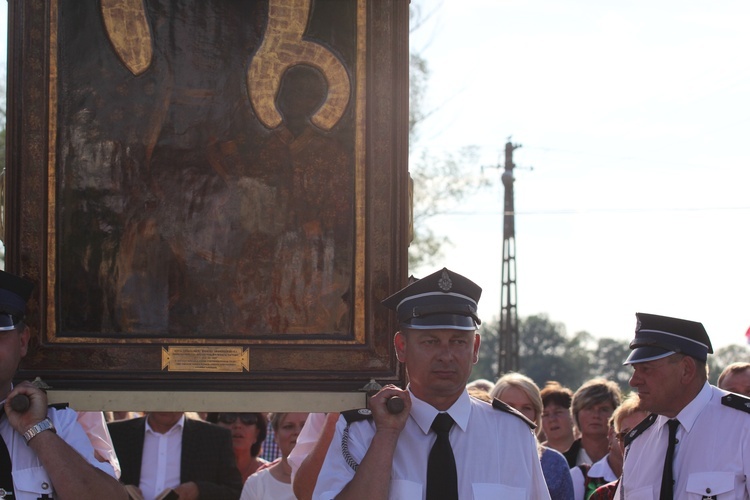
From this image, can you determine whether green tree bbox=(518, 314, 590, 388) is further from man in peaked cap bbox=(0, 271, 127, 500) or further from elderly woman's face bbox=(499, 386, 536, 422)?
man in peaked cap bbox=(0, 271, 127, 500)

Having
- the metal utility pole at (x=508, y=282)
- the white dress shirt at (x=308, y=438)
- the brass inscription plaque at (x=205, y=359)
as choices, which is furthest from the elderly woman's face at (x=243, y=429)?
the metal utility pole at (x=508, y=282)

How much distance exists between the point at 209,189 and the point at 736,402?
8.45ft

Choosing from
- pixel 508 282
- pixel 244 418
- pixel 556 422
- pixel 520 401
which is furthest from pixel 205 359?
pixel 508 282

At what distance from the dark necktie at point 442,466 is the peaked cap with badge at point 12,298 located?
1687mm

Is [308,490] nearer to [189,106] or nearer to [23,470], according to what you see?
[23,470]

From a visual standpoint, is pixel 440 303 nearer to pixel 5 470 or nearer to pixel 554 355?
pixel 5 470

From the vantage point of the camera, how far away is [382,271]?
192 inches

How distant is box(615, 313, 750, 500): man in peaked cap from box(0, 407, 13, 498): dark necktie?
272cm

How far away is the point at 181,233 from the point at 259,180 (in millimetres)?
430

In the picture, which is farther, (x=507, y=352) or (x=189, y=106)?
(x=507, y=352)

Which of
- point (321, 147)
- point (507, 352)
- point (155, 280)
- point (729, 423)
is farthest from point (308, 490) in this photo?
point (507, 352)

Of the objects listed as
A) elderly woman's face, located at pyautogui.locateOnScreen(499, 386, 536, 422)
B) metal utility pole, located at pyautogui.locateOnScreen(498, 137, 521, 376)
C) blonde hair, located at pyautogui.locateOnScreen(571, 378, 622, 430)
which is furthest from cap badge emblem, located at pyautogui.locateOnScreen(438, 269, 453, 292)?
metal utility pole, located at pyautogui.locateOnScreen(498, 137, 521, 376)

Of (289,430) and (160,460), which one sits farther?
(289,430)

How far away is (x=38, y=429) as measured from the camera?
13.0ft
